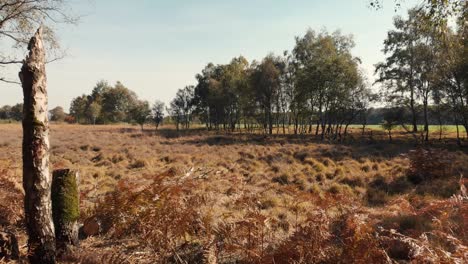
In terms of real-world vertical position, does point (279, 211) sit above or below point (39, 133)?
below

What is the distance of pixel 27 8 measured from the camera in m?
10.3

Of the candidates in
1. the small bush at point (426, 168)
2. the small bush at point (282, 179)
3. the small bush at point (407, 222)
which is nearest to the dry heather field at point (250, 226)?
the small bush at point (407, 222)

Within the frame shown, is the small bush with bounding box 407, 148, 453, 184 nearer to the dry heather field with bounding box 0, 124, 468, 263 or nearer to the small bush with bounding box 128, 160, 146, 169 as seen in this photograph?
the dry heather field with bounding box 0, 124, 468, 263

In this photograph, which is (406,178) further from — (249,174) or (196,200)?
(196,200)

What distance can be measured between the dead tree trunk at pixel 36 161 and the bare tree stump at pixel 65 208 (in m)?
0.70

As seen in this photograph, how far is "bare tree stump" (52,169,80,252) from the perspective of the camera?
4.88 m

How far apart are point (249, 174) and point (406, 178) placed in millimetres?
6196

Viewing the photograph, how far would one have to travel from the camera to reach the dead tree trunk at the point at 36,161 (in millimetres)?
3992

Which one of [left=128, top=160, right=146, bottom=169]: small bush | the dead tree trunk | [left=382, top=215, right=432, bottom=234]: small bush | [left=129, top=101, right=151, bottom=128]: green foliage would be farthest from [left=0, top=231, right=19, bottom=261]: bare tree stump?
[left=129, top=101, right=151, bottom=128]: green foliage

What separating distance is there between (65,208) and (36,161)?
126cm

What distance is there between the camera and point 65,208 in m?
4.97

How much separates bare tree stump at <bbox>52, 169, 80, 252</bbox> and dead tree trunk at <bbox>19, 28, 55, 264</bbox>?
70cm

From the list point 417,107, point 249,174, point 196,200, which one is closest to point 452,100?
point 417,107

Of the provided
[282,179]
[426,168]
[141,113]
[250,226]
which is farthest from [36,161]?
[141,113]
